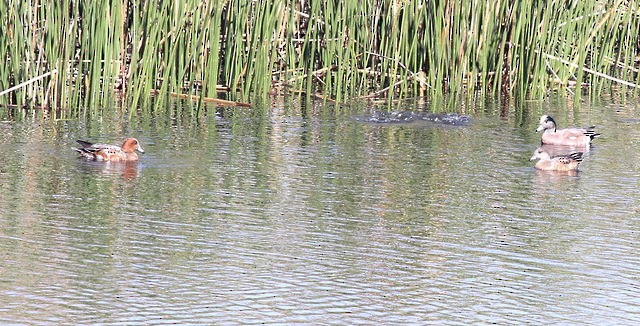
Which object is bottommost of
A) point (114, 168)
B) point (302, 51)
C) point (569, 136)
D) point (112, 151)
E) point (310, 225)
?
point (310, 225)

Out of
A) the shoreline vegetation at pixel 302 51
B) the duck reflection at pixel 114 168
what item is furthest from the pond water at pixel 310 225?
the shoreline vegetation at pixel 302 51

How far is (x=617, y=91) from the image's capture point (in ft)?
51.9

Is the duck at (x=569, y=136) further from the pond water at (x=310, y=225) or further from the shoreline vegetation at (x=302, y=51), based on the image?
the shoreline vegetation at (x=302, y=51)

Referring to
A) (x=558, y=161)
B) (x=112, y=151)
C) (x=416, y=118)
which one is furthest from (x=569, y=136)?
(x=112, y=151)

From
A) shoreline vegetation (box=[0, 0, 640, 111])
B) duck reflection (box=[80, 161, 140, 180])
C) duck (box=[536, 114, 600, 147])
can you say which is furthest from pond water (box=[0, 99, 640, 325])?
shoreline vegetation (box=[0, 0, 640, 111])

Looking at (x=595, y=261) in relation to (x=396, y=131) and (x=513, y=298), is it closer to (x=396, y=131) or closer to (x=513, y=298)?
(x=513, y=298)

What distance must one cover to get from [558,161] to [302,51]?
4.55 metres

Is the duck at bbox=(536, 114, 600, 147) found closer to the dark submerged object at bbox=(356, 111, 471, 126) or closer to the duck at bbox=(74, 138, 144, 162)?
the dark submerged object at bbox=(356, 111, 471, 126)

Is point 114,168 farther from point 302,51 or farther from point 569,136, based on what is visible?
point 302,51

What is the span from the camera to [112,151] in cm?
1065

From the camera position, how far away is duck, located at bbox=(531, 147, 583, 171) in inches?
423

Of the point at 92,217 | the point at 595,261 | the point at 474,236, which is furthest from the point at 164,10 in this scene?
the point at 595,261

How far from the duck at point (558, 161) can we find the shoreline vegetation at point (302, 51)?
3.51 meters

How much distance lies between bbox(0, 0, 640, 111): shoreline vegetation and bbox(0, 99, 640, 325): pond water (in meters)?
0.57
